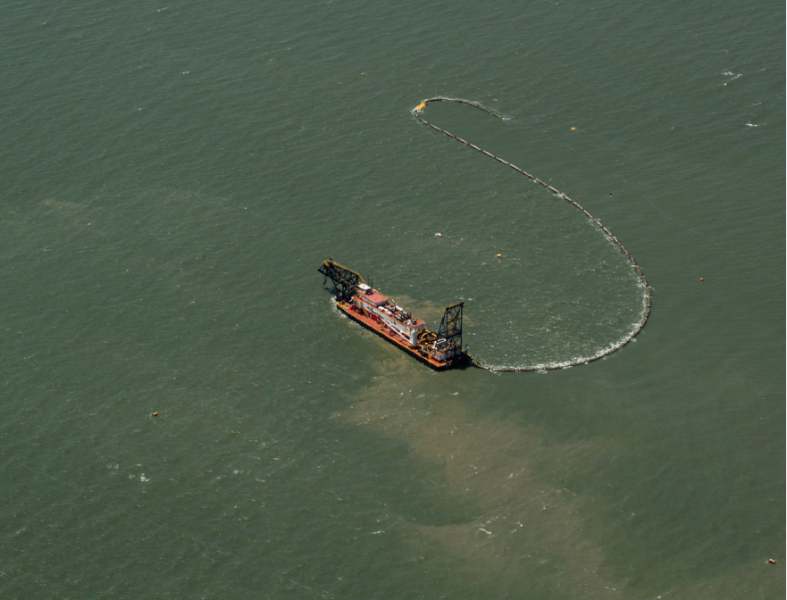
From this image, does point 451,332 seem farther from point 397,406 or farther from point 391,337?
point 397,406

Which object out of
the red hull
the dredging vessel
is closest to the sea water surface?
the red hull

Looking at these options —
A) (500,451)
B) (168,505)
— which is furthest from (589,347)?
(168,505)

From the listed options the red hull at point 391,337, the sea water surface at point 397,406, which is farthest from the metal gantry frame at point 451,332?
the sea water surface at point 397,406

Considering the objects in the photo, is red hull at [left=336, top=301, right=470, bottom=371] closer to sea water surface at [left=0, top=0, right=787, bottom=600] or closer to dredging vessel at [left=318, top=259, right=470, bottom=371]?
dredging vessel at [left=318, top=259, right=470, bottom=371]

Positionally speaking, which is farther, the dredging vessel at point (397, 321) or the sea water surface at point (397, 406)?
the dredging vessel at point (397, 321)

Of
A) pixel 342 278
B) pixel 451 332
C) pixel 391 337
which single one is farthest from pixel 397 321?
pixel 342 278

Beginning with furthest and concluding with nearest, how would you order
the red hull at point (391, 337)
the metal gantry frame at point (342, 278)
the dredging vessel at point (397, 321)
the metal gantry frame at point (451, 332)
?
1. the metal gantry frame at point (342, 278)
2. the red hull at point (391, 337)
3. the dredging vessel at point (397, 321)
4. the metal gantry frame at point (451, 332)

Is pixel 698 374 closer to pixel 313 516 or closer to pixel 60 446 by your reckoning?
pixel 313 516

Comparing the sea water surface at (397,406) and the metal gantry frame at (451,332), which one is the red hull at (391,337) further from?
the sea water surface at (397,406)
